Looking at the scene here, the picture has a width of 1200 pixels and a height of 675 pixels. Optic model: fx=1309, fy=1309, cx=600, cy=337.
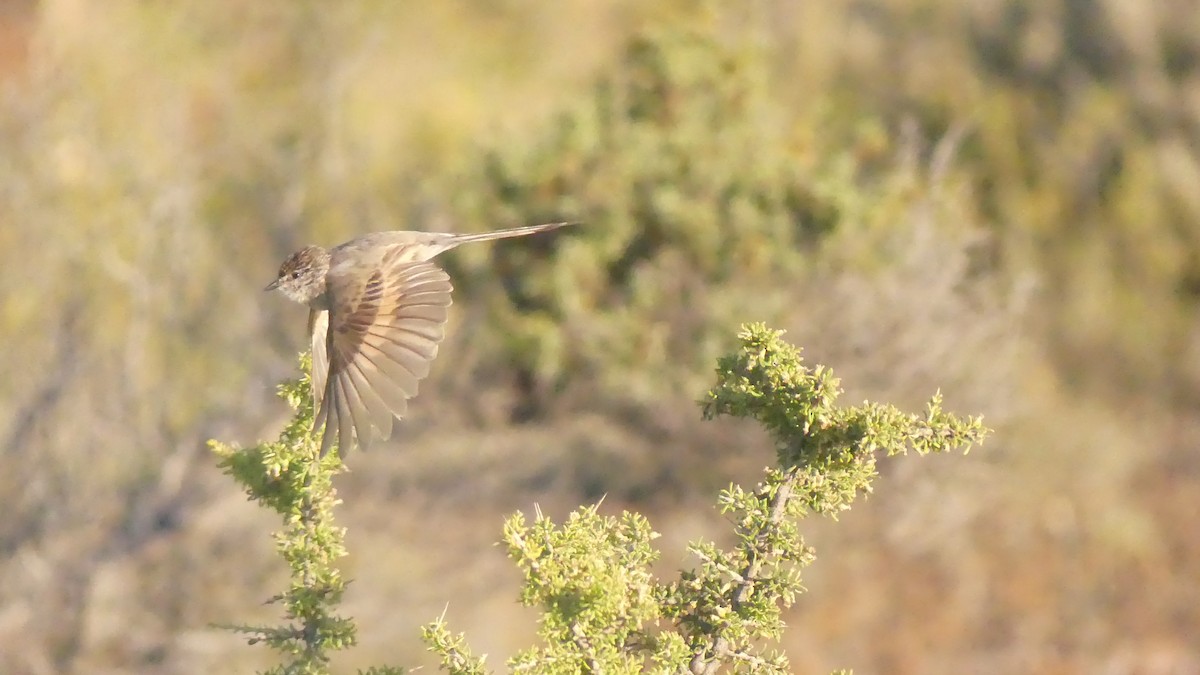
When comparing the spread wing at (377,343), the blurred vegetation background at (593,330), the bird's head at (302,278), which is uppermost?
the blurred vegetation background at (593,330)

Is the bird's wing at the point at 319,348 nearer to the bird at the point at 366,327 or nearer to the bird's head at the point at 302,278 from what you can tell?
the bird at the point at 366,327

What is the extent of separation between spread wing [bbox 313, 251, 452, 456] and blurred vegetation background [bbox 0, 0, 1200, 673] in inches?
78.7

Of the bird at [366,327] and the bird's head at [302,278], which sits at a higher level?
the bird's head at [302,278]

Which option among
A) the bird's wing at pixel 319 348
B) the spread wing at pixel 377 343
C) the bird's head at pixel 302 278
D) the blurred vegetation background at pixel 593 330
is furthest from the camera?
the blurred vegetation background at pixel 593 330

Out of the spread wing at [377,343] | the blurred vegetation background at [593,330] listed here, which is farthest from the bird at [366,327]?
the blurred vegetation background at [593,330]

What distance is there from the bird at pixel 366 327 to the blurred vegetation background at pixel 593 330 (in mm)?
1504

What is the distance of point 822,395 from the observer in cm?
202

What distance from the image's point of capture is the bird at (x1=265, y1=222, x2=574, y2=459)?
9.50 feet

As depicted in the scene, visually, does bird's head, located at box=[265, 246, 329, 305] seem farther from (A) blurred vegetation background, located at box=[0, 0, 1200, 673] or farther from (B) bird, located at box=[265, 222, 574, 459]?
(A) blurred vegetation background, located at box=[0, 0, 1200, 673]

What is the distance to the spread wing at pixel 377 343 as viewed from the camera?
287 centimetres

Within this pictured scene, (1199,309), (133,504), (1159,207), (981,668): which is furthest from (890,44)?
(133,504)

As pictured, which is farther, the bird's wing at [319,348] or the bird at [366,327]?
the bird's wing at [319,348]

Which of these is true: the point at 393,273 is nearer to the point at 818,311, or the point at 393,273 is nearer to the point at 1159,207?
the point at 818,311

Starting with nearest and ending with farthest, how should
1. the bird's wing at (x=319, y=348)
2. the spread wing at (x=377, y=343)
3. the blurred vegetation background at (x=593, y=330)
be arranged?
1. the spread wing at (x=377, y=343)
2. the bird's wing at (x=319, y=348)
3. the blurred vegetation background at (x=593, y=330)
